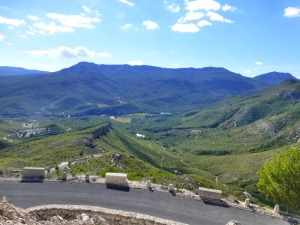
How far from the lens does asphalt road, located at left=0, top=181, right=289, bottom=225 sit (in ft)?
87.6

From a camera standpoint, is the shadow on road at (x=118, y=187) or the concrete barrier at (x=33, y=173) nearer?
the shadow on road at (x=118, y=187)

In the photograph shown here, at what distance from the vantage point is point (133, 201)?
28.3 meters

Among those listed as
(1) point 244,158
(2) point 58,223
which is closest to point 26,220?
(2) point 58,223

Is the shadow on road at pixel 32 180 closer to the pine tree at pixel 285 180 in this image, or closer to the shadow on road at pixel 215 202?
the shadow on road at pixel 215 202

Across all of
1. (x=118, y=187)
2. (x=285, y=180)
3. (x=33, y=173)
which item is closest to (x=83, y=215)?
(x=118, y=187)

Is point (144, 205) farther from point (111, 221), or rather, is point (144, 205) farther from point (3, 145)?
point (3, 145)

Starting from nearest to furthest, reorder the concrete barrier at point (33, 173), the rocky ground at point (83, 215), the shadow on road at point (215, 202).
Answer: the rocky ground at point (83, 215) < the shadow on road at point (215, 202) < the concrete barrier at point (33, 173)

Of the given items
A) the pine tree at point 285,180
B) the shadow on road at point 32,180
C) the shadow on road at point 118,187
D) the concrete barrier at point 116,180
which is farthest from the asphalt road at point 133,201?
the pine tree at point 285,180

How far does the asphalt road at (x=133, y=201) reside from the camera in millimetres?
26703

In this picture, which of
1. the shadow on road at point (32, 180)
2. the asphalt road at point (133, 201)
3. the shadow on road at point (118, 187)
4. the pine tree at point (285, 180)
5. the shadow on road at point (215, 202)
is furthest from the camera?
the shadow on road at point (32, 180)

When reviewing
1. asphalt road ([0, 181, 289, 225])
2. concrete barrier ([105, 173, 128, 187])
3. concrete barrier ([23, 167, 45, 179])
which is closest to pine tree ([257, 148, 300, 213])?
asphalt road ([0, 181, 289, 225])

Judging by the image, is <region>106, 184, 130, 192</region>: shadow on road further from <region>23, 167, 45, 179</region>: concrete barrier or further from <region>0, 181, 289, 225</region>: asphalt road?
<region>23, 167, 45, 179</region>: concrete barrier

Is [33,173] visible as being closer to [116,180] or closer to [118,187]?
[116,180]

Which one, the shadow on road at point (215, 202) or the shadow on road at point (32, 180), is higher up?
the shadow on road at point (215, 202)
